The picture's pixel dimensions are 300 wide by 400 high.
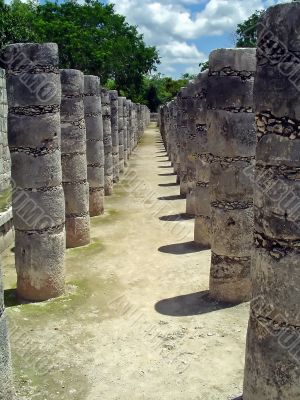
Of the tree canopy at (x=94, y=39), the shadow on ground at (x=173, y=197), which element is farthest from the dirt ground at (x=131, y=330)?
the tree canopy at (x=94, y=39)

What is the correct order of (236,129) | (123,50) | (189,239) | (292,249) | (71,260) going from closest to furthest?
Result: (292,249) → (236,129) → (71,260) → (189,239) → (123,50)

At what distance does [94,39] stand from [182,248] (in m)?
34.2

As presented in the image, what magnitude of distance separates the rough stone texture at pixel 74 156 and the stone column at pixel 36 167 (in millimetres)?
2365

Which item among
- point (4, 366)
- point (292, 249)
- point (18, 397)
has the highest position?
point (292, 249)

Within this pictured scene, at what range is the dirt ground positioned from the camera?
5.87 meters

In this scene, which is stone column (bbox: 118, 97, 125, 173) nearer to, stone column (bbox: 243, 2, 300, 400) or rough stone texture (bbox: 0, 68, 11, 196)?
rough stone texture (bbox: 0, 68, 11, 196)

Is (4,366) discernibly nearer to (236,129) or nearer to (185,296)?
(185,296)

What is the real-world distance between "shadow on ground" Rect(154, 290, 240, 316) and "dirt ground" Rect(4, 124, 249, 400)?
0.02 metres

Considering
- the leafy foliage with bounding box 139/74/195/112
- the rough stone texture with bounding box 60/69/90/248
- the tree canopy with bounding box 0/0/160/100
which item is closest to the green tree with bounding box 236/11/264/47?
the tree canopy with bounding box 0/0/160/100

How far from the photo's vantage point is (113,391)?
5754 mm

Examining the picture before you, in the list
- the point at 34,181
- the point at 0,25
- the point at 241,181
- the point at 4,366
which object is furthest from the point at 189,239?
the point at 0,25

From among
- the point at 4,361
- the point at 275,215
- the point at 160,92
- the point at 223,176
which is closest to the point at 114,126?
the point at 223,176

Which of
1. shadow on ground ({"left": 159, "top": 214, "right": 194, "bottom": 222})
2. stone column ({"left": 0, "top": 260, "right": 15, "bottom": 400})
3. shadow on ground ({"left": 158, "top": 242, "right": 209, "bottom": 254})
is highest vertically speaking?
stone column ({"left": 0, "top": 260, "right": 15, "bottom": 400})

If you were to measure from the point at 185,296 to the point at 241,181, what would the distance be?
2.28m
